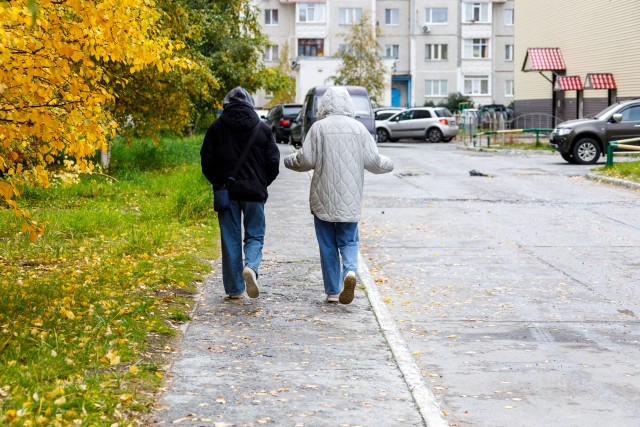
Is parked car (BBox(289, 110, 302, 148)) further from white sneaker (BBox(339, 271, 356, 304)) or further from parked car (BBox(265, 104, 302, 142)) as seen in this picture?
white sneaker (BBox(339, 271, 356, 304))

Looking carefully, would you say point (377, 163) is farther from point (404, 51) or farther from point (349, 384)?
point (404, 51)

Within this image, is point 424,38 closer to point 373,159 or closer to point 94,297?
point 373,159

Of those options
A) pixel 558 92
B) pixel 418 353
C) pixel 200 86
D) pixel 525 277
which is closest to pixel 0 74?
pixel 418 353

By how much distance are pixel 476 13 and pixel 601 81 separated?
4244cm

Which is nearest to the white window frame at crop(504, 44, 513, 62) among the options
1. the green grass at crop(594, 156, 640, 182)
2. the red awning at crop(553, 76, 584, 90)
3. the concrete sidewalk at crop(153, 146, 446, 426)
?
the red awning at crop(553, 76, 584, 90)

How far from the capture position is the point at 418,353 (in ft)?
23.7

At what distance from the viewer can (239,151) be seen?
8805mm

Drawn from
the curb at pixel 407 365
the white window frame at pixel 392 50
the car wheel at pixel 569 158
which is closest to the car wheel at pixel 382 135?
the car wheel at pixel 569 158

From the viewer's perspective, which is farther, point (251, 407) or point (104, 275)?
point (104, 275)

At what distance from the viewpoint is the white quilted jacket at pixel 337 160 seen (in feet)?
28.8

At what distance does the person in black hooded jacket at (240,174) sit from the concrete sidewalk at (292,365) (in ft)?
1.01

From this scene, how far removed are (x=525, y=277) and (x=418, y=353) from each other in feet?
11.3

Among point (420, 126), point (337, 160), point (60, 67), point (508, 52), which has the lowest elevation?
point (420, 126)

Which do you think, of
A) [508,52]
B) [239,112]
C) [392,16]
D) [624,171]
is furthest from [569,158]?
[508,52]
